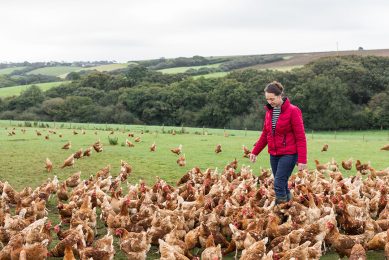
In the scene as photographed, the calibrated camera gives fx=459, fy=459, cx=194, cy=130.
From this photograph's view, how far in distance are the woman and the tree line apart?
51016 mm

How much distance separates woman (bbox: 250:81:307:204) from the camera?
8.57 meters

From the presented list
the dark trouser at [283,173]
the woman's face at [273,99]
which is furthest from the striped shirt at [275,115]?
the dark trouser at [283,173]

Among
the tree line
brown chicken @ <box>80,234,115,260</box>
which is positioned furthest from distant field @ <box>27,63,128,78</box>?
brown chicken @ <box>80,234,115,260</box>

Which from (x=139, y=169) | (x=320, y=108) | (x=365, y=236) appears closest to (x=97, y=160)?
(x=139, y=169)

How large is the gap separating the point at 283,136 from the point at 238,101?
55910 mm

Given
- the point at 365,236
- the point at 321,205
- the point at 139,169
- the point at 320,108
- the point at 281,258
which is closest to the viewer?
the point at 281,258

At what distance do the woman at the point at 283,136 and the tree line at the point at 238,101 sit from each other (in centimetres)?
5102

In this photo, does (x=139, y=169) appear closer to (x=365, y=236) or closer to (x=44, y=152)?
(x=44, y=152)

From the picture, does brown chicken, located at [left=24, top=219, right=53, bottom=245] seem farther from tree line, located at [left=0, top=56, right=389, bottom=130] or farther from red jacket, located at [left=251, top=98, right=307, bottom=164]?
tree line, located at [left=0, top=56, right=389, bottom=130]

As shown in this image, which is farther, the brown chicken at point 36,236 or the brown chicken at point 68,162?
the brown chicken at point 68,162

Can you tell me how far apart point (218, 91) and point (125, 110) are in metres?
14.0

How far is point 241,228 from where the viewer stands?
7.90 m

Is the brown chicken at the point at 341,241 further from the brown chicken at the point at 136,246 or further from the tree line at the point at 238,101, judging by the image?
the tree line at the point at 238,101

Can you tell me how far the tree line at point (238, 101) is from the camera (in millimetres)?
58812
